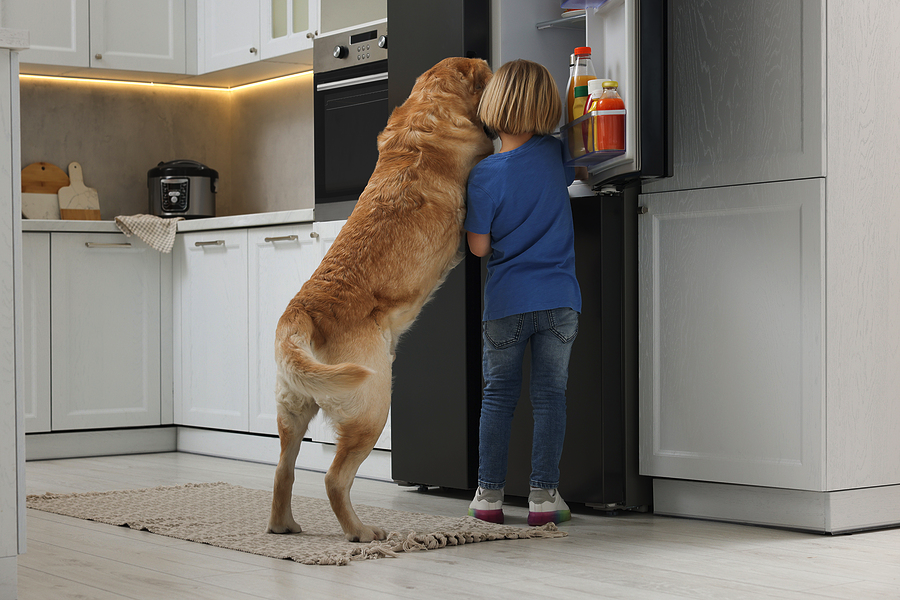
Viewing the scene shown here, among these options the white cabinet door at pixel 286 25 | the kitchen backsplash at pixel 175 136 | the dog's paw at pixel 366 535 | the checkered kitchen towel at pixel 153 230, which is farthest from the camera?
the kitchen backsplash at pixel 175 136

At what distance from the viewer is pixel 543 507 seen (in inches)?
115

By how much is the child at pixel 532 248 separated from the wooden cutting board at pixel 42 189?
3178 mm

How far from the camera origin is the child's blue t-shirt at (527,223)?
112 inches

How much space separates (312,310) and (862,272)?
58.6 inches

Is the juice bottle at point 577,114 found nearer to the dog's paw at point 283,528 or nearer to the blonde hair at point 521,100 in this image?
the blonde hair at point 521,100

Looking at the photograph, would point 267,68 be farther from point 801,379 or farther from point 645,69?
point 801,379

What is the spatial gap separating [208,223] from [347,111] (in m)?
0.94

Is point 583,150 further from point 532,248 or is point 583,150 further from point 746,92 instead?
point 746,92

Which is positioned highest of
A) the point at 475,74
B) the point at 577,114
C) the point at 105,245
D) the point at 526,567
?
the point at 475,74

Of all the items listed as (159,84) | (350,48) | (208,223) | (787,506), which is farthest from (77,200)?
(787,506)

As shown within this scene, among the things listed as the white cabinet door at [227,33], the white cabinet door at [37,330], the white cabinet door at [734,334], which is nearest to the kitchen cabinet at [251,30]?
the white cabinet door at [227,33]

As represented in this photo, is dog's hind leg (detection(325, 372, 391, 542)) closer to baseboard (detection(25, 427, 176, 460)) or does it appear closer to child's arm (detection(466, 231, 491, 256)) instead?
child's arm (detection(466, 231, 491, 256))

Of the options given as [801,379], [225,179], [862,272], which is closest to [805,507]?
[801,379]

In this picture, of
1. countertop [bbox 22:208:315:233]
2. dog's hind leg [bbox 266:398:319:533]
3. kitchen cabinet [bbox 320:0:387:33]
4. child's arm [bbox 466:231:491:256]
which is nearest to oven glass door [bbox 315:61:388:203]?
countertop [bbox 22:208:315:233]
